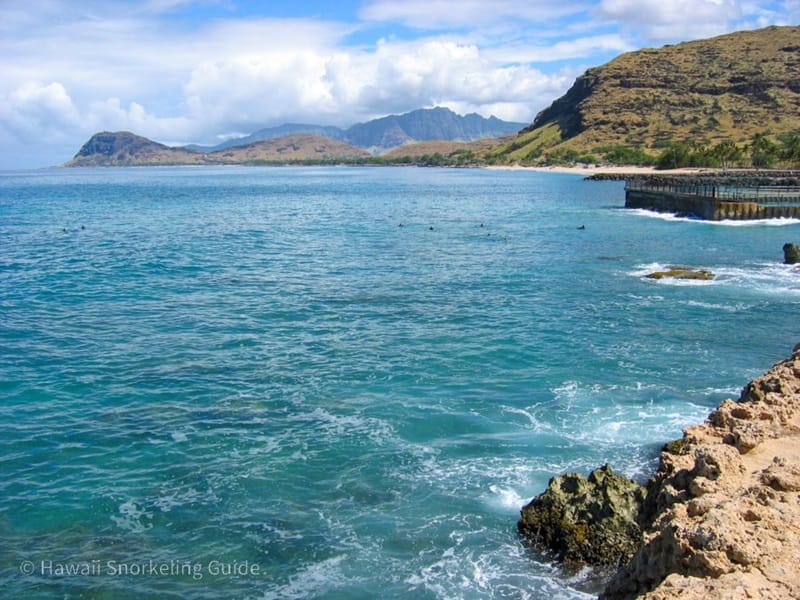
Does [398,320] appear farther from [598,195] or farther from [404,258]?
[598,195]

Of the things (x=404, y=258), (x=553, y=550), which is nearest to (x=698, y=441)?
(x=553, y=550)

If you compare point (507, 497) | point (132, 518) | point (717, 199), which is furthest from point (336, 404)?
point (717, 199)

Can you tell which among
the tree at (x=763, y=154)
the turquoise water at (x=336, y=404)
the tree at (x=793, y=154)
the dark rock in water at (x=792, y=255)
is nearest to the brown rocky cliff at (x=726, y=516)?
the turquoise water at (x=336, y=404)

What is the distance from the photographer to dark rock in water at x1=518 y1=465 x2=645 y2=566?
16500mm

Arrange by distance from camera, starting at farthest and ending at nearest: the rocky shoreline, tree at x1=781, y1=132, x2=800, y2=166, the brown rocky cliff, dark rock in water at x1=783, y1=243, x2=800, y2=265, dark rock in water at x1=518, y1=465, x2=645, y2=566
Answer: tree at x1=781, y1=132, x2=800, y2=166 < dark rock in water at x1=783, y1=243, x2=800, y2=265 < dark rock in water at x1=518, y1=465, x2=645, y2=566 < the rocky shoreline < the brown rocky cliff

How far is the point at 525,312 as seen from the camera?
4028 cm

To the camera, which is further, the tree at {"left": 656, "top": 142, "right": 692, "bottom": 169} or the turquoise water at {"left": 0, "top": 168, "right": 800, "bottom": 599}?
the tree at {"left": 656, "top": 142, "right": 692, "bottom": 169}

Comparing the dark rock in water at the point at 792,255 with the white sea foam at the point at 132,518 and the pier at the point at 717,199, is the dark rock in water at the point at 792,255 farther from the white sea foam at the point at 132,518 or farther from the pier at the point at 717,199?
the white sea foam at the point at 132,518

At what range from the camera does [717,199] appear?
84500mm

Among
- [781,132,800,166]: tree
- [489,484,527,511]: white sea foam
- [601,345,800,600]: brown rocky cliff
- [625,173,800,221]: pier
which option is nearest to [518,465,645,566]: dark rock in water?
[601,345,800,600]: brown rocky cliff

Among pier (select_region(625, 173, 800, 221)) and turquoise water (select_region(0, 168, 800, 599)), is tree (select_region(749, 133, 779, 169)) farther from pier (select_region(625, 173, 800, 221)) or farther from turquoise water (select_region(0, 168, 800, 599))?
turquoise water (select_region(0, 168, 800, 599))

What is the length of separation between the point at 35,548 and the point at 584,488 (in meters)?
13.6

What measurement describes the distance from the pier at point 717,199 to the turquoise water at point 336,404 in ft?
90.9

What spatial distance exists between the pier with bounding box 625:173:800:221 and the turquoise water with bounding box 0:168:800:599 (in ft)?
90.9
